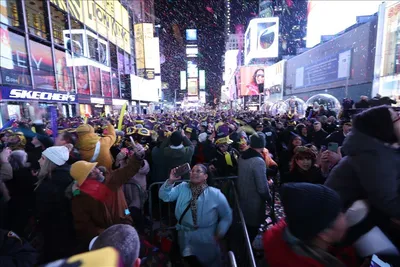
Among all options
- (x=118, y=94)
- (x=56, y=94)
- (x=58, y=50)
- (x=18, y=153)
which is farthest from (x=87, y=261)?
(x=118, y=94)

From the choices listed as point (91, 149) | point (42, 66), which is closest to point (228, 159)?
point (91, 149)

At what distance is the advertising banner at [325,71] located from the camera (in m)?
28.2

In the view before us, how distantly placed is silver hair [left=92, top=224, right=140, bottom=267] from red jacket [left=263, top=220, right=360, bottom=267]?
2.78ft

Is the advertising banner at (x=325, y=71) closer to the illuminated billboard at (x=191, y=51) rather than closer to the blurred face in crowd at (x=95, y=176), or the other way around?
the blurred face in crowd at (x=95, y=176)

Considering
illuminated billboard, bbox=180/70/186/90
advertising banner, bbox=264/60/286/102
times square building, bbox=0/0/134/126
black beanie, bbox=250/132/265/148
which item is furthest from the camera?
illuminated billboard, bbox=180/70/186/90

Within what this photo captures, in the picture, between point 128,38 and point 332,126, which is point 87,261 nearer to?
point 332,126

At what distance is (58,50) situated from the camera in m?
23.5

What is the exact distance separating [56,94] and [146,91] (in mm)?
28592

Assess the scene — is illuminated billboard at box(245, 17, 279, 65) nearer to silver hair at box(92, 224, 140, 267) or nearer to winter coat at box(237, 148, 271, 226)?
winter coat at box(237, 148, 271, 226)

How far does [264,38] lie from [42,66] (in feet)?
225

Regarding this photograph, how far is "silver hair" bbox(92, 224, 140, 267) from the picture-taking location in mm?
1263

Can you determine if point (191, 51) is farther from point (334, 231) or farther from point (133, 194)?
point (334, 231)

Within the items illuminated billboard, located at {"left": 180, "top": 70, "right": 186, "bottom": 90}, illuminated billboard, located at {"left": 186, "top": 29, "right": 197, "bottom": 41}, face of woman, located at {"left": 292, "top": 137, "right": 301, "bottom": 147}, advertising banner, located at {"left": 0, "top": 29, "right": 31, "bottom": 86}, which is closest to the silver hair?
face of woman, located at {"left": 292, "top": 137, "right": 301, "bottom": 147}

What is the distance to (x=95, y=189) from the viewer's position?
2.35m
